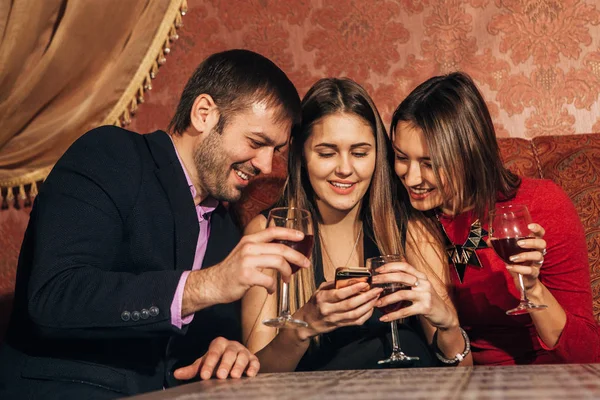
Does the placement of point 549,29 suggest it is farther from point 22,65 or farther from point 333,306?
point 22,65

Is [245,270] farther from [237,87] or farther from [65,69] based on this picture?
[65,69]

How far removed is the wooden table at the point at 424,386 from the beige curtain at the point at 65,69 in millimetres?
2022

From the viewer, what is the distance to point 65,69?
3041 mm

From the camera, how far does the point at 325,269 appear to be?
2.77 meters

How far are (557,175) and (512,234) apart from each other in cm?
100

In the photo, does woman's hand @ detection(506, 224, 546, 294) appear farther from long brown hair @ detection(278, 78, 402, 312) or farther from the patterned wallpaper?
the patterned wallpaper

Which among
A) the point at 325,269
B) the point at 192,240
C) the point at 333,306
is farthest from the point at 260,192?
the point at 333,306

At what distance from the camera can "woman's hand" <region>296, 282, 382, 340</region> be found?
77.8 inches

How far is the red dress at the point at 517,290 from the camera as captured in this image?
7.91ft

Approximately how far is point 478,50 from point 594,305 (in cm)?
133

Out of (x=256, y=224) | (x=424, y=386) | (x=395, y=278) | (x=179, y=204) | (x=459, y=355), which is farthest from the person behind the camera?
(x=256, y=224)

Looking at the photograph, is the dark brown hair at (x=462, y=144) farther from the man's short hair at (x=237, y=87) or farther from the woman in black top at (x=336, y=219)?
the man's short hair at (x=237, y=87)

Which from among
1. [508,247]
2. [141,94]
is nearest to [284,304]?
[508,247]

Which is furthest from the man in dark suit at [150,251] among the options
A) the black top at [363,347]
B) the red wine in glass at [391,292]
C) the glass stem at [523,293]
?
the glass stem at [523,293]
